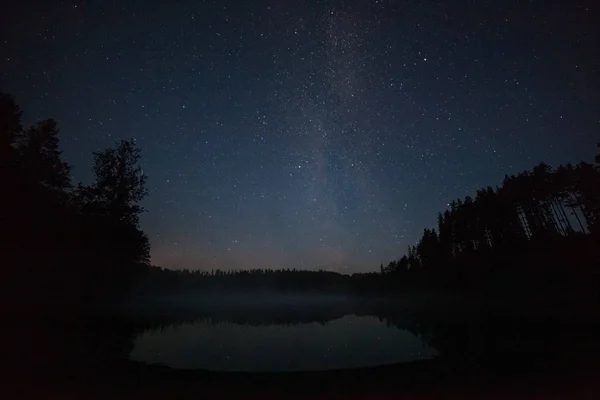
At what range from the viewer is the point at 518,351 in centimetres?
1658

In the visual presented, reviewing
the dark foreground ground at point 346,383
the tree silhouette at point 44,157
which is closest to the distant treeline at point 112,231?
the tree silhouette at point 44,157

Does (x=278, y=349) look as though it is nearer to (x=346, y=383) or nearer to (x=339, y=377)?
(x=339, y=377)

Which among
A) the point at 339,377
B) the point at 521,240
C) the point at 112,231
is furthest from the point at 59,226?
the point at 521,240

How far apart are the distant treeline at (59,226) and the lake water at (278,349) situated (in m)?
15.1

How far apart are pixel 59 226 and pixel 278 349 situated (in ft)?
89.9

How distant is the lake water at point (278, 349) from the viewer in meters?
17.2

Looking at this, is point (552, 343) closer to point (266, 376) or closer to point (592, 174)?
point (266, 376)

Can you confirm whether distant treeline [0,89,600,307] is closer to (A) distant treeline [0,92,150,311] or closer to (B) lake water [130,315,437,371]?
(A) distant treeline [0,92,150,311]

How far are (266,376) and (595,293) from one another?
40510 millimetres

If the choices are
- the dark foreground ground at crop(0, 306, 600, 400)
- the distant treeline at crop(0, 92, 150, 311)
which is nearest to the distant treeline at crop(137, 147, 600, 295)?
the dark foreground ground at crop(0, 306, 600, 400)

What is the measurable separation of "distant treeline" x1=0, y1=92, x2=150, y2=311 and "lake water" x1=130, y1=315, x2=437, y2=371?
49.4ft

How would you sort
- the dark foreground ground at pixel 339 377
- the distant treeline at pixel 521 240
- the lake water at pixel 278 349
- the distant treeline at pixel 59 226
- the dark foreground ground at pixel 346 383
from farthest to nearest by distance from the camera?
the distant treeline at pixel 521 240, the distant treeline at pixel 59 226, the lake water at pixel 278 349, the dark foreground ground at pixel 339 377, the dark foreground ground at pixel 346 383

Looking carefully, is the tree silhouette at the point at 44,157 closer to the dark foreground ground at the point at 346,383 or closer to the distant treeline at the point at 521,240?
the dark foreground ground at the point at 346,383

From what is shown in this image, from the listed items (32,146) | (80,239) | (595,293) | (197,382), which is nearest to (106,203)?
(80,239)
